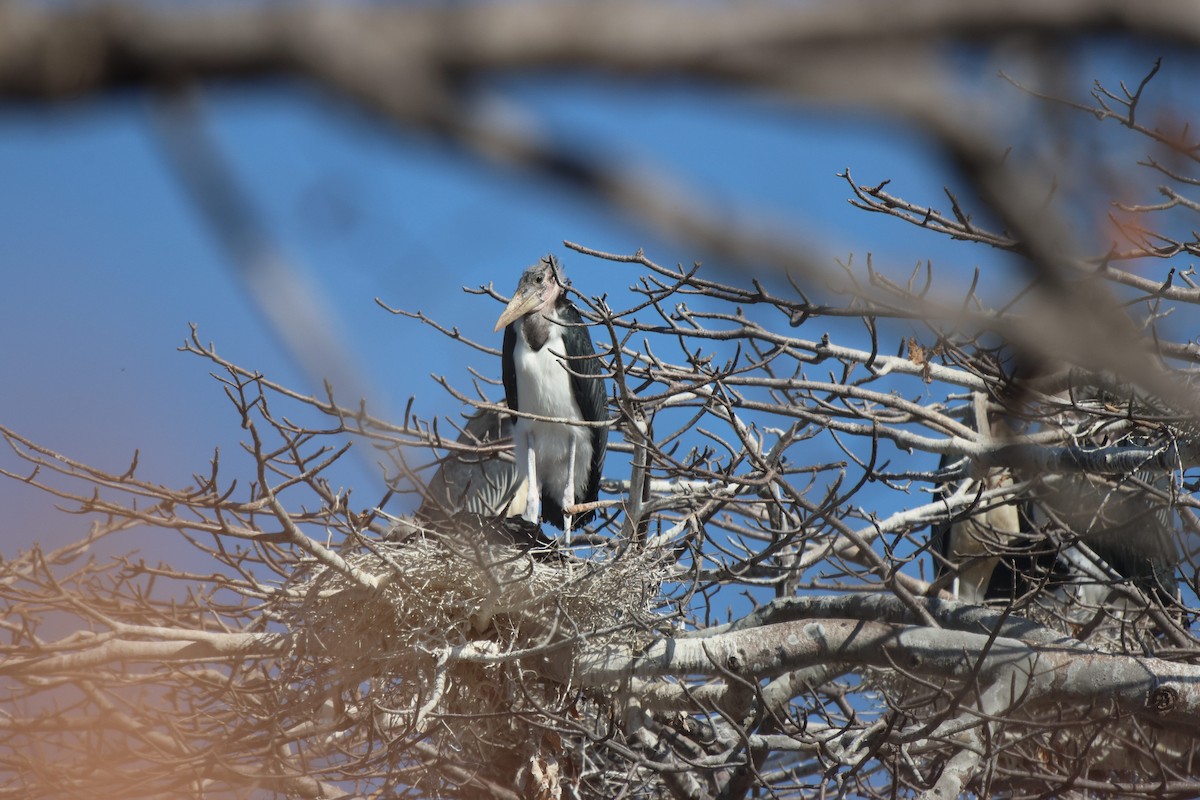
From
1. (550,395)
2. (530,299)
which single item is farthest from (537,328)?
(550,395)

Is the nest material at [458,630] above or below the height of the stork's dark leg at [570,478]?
below

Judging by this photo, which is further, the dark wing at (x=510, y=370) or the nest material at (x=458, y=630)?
the dark wing at (x=510, y=370)

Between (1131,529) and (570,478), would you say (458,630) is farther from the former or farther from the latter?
(1131,529)

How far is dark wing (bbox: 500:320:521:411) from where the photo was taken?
7547 millimetres

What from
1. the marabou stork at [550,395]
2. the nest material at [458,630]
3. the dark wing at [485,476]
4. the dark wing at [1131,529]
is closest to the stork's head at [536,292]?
the marabou stork at [550,395]

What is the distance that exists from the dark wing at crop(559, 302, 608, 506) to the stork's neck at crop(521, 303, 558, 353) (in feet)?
0.31

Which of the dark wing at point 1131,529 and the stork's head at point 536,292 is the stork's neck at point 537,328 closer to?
the stork's head at point 536,292

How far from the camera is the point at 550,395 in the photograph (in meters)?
7.36

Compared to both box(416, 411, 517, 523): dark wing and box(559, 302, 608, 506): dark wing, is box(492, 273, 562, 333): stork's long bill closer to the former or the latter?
box(559, 302, 608, 506): dark wing

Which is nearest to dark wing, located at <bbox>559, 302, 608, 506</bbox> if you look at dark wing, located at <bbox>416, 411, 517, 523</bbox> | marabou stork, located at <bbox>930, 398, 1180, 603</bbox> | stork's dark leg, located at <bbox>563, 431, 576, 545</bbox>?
stork's dark leg, located at <bbox>563, 431, 576, 545</bbox>

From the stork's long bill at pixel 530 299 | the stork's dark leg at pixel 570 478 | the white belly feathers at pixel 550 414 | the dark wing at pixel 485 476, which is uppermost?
the stork's long bill at pixel 530 299

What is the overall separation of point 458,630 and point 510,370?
264 cm

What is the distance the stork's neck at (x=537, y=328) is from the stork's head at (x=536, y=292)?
39 millimetres

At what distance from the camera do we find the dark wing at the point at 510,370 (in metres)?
7.55
